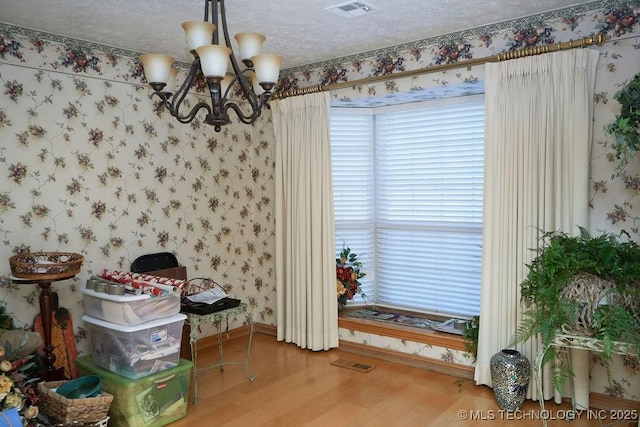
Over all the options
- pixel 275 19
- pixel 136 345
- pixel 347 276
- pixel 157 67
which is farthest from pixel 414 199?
pixel 157 67

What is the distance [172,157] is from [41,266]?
158cm

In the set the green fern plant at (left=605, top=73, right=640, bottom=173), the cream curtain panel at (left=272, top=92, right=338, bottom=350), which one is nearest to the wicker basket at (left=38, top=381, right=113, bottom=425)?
the cream curtain panel at (left=272, top=92, right=338, bottom=350)

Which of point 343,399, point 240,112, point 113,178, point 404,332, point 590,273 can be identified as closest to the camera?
point 240,112

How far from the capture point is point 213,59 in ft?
6.78

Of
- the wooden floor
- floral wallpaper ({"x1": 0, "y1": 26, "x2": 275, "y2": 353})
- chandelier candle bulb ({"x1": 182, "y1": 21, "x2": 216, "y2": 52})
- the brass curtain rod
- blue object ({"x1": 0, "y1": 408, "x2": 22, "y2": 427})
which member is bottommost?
the wooden floor

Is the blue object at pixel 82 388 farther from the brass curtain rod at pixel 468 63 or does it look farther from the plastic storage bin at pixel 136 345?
the brass curtain rod at pixel 468 63

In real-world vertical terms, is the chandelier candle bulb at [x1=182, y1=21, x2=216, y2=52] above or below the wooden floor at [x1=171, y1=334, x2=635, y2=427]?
above

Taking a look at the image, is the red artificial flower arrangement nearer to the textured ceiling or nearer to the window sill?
the window sill

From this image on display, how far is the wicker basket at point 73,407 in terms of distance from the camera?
9.28 ft

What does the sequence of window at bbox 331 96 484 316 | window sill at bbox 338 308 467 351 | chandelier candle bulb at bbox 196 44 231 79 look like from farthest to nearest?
window at bbox 331 96 484 316, window sill at bbox 338 308 467 351, chandelier candle bulb at bbox 196 44 231 79

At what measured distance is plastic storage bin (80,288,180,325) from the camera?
308cm

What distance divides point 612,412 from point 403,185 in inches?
Answer: 91.6

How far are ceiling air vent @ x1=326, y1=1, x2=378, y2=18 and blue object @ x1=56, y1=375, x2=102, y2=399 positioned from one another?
2.67 metres

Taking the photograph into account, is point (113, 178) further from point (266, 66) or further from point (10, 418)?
point (266, 66)
